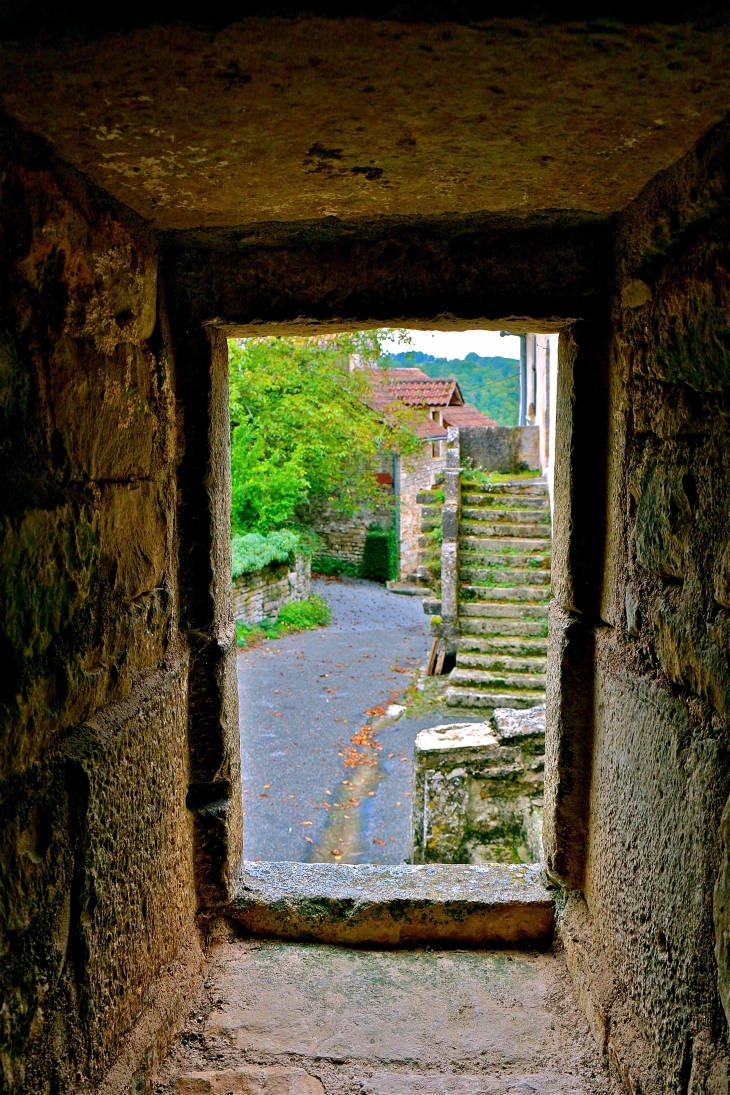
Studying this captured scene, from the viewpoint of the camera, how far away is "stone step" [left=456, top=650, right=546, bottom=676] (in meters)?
7.11

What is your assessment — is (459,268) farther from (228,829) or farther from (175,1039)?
(175,1039)

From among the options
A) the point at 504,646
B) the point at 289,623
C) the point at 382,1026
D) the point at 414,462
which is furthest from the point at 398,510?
the point at 382,1026

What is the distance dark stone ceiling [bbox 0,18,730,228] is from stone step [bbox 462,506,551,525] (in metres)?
7.67

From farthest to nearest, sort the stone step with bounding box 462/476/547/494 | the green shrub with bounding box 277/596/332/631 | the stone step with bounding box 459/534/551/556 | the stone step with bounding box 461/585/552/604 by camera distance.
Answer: the green shrub with bounding box 277/596/332/631 < the stone step with bounding box 462/476/547/494 < the stone step with bounding box 459/534/551/556 < the stone step with bounding box 461/585/552/604

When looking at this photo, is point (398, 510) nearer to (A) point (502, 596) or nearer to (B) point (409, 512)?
(B) point (409, 512)

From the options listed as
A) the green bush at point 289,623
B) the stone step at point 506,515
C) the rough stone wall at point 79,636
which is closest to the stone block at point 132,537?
the rough stone wall at point 79,636

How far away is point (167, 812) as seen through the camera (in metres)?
1.66

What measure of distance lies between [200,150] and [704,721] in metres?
1.24

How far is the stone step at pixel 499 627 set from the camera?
7575 millimetres

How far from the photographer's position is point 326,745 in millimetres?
7734

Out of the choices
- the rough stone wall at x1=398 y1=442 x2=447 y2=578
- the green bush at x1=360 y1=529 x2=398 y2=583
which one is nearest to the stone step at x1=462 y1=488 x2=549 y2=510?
the rough stone wall at x1=398 y1=442 x2=447 y2=578

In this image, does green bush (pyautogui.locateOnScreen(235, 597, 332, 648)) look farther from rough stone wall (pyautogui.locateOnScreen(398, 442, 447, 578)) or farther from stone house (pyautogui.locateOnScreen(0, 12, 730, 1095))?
stone house (pyautogui.locateOnScreen(0, 12, 730, 1095))

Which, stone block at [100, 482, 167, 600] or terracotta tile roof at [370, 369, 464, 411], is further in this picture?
terracotta tile roof at [370, 369, 464, 411]

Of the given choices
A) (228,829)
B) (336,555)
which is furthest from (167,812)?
(336,555)
